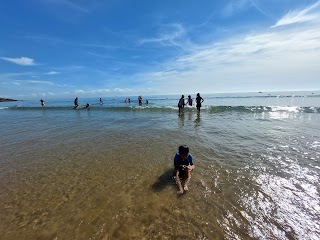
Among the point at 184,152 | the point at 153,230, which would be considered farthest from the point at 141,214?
the point at 184,152

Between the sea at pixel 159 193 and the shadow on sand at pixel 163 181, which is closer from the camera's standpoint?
the sea at pixel 159 193

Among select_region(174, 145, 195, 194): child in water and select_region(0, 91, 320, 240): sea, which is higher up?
select_region(174, 145, 195, 194): child in water

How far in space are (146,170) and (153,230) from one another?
3175 millimetres

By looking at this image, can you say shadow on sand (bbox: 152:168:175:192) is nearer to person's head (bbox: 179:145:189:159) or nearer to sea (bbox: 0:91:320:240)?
sea (bbox: 0:91:320:240)

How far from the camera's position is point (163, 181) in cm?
660

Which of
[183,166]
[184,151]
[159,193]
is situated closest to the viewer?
[159,193]

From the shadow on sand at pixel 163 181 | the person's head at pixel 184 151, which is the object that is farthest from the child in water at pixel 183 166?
the shadow on sand at pixel 163 181

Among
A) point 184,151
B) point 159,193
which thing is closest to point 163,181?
point 159,193

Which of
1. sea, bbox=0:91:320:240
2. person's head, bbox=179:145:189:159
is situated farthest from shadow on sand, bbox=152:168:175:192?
person's head, bbox=179:145:189:159

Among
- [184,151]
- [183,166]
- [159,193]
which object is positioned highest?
[184,151]

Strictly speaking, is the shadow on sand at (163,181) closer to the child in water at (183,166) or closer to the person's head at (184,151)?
the child in water at (183,166)

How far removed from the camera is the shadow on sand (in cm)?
620

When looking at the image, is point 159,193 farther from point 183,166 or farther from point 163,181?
point 183,166

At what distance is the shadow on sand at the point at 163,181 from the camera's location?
6.20 metres
